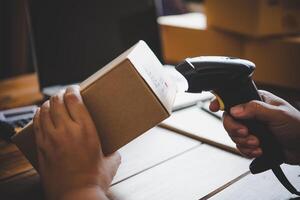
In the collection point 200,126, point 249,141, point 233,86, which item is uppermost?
point 233,86

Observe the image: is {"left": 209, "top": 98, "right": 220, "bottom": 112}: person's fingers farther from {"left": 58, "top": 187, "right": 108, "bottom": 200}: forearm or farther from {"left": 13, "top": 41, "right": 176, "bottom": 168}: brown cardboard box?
{"left": 58, "top": 187, "right": 108, "bottom": 200}: forearm

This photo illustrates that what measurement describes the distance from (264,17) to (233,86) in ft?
2.82

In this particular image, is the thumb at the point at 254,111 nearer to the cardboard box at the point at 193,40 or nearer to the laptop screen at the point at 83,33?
the laptop screen at the point at 83,33

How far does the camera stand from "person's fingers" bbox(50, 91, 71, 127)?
661 millimetres

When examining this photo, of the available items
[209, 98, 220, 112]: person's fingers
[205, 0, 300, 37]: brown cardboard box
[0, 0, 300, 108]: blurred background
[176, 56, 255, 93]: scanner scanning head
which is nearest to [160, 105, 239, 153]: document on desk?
[209, 98, 220, 112]: person's fingers

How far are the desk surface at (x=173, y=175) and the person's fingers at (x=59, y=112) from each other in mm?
183

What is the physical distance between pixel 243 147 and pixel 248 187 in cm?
8

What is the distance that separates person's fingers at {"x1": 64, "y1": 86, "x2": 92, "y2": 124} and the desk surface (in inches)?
6.7

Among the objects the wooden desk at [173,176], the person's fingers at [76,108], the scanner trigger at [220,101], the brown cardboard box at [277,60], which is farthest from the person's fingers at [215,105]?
the brown cardboard box at [277,60]

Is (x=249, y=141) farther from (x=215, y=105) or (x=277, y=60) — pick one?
(x=277, y=60)

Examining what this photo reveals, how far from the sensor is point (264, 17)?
146cm

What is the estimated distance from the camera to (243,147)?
0.76 meters

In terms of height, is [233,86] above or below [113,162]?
above

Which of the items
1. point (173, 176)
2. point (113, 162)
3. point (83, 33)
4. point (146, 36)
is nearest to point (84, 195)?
point (113, 162)
